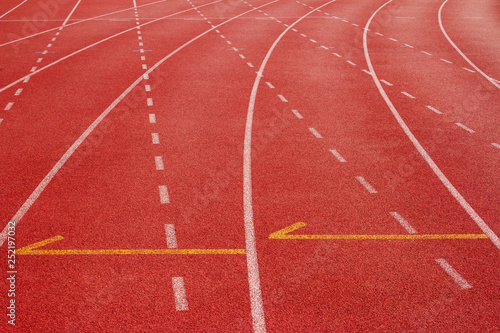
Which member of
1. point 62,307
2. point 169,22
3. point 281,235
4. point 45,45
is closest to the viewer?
point 62,307

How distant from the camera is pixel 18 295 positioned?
604 centimetres

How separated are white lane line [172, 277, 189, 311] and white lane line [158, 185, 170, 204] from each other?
208 cm

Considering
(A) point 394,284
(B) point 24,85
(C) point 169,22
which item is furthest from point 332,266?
(C) point 169,22

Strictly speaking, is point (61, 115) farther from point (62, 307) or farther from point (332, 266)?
point (332, 266)

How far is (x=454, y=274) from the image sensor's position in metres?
6.64

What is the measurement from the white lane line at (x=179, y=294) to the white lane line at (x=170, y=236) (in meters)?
0.76

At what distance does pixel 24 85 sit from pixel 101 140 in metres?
5.12

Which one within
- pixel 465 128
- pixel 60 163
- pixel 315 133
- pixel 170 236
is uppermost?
pixel 60 163

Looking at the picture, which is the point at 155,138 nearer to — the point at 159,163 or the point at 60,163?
the point at 159,163

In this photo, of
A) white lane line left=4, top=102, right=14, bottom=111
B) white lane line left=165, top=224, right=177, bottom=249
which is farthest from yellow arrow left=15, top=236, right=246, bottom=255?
white lane line left=4, top=102, right=14, bottom=111

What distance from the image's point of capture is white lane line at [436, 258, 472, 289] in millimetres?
6434

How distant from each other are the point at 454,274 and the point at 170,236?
3.72m

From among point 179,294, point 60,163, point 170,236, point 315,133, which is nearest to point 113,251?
point 170,236

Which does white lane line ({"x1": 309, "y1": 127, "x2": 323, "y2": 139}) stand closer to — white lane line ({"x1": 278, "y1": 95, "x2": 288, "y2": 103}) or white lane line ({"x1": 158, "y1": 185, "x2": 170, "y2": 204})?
white lane line ({"x1": 278, "y1": 95, "x2": 288, "y2": 103})
